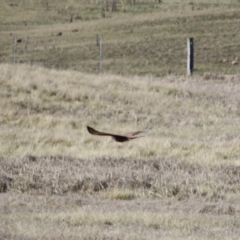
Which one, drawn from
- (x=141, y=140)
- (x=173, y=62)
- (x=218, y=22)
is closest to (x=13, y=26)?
(x=218, y=22)

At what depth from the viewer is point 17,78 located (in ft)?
73.7

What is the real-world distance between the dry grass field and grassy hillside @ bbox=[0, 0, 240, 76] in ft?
0.30

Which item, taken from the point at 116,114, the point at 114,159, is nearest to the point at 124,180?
the point at 114,159

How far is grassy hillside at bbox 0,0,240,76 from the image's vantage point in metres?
32.8

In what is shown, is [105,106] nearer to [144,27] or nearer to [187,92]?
[187,92]

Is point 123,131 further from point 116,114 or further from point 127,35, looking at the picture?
point 127,35

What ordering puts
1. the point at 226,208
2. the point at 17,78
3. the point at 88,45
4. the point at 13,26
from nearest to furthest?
the point at 226,208 → the point at 17,78 → the point at 88,45 → the point at 13,26

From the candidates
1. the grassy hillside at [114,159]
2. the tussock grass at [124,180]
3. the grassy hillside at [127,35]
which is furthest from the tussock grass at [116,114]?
the grassy hillside at [127,35]

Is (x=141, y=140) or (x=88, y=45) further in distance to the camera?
(x=88, y=45)

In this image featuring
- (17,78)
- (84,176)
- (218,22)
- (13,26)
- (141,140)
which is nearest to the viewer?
(84,176)

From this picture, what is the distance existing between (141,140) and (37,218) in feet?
23.2

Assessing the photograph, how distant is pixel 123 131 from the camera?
57.3 ft

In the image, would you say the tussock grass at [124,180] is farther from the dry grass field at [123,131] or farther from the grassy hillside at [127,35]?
the grassy hillside at [127,35]

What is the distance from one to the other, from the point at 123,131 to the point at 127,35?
2331 centimetres
